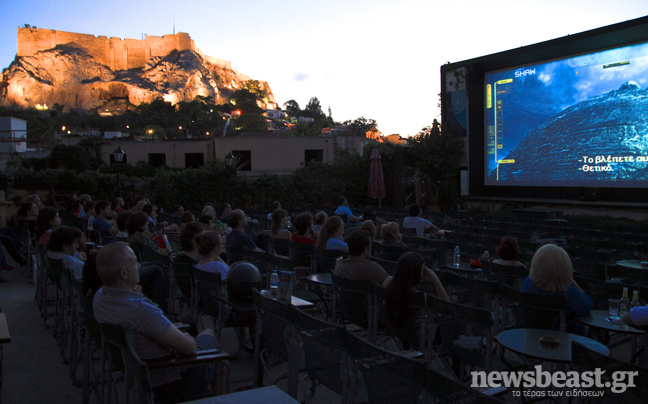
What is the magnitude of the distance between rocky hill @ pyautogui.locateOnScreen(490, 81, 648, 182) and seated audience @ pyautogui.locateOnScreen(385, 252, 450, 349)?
11941 millimetres

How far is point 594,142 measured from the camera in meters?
13.5

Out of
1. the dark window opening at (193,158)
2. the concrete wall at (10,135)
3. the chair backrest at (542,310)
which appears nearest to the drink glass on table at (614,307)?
the chair backrest at (542,310)

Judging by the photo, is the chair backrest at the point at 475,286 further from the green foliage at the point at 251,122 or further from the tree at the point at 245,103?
the tree at the point at 245,103

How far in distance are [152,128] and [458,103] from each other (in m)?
50.8

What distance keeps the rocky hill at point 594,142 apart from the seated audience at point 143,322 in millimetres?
13445

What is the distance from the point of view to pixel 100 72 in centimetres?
9850

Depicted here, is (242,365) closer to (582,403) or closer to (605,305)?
(582,403)

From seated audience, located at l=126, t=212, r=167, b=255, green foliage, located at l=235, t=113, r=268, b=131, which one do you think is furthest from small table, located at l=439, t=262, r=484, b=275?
green foliage, located at l=235, t=113, r=268, b=131

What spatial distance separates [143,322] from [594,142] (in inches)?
550

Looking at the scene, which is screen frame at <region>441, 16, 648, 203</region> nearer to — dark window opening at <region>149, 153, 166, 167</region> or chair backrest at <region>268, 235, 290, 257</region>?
chair backrest at <region>268, 235, 290, 257</region>

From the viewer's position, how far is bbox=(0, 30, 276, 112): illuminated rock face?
92.1 m

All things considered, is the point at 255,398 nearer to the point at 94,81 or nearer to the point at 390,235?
the point at 390,235

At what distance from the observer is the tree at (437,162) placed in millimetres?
17750

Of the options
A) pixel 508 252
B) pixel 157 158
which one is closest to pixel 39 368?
pixel 508 252
